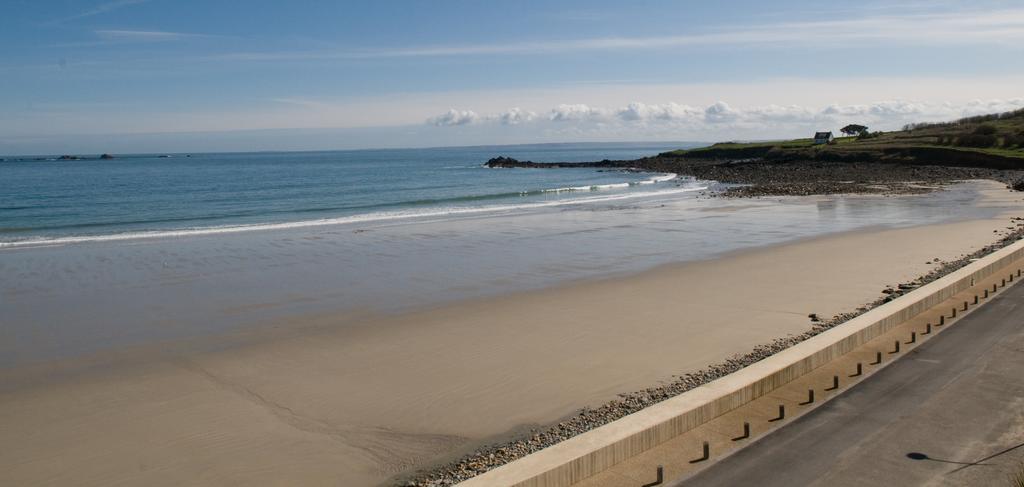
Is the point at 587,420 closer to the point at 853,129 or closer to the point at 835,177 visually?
the point at 835,177

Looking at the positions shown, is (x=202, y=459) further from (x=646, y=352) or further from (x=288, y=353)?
(x=646, y=352)

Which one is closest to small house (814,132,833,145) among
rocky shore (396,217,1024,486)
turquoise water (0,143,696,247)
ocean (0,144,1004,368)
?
turquoise water (0,143,696,247)

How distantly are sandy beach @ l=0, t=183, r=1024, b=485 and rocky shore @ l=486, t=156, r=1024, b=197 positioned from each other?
31.4 meters

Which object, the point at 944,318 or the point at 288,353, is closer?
the point at 944,318

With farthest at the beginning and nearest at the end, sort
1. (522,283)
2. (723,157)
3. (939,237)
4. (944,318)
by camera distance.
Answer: (723,157) → (939,237) → (522,283) → (944,318)

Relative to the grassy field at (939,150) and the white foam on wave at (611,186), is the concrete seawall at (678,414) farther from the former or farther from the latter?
the grassy field at (939,150)

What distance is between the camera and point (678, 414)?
7637mm

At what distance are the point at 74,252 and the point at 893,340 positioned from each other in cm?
2568

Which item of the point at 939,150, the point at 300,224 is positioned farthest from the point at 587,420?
the point at 939,150

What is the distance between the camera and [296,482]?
7699mm

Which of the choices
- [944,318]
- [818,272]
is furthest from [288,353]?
[818,272]

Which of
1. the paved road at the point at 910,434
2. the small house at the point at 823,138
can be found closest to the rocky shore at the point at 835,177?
the small house at the point at 823,138

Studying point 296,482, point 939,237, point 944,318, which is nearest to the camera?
point 296,482

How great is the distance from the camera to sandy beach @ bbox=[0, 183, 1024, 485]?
8.33 meters
